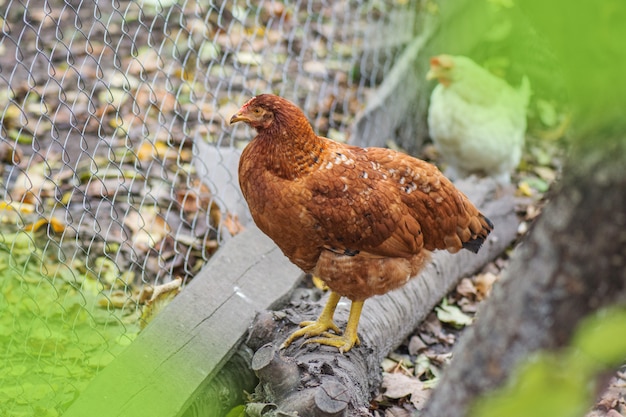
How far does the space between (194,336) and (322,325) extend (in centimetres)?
53

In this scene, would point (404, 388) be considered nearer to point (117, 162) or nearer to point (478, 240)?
point (478, 240)

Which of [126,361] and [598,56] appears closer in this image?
[598,56]

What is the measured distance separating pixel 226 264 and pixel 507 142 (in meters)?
2.32

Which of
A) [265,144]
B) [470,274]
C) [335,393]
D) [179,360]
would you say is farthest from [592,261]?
[470,274]

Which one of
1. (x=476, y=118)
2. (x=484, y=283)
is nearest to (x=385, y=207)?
(x=484, y=283)

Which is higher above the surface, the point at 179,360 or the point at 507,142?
the point at 507,142

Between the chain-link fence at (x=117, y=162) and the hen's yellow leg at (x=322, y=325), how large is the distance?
0.67m

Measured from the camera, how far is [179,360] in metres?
2.78

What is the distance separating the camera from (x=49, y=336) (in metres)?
3.07

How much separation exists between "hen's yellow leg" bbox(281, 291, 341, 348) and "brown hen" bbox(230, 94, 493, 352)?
0.09m

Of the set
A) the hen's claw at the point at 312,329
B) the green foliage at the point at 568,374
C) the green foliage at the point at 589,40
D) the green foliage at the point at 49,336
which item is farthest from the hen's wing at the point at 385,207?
the green foliage at the point at 589,40

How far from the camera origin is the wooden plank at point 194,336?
2.59m

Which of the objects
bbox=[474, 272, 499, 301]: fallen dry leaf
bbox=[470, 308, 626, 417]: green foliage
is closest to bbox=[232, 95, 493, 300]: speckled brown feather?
bbox=[474, 272, 499, 301]: fallen dry leaf

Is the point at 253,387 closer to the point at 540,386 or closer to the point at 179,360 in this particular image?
the point at 179,360
